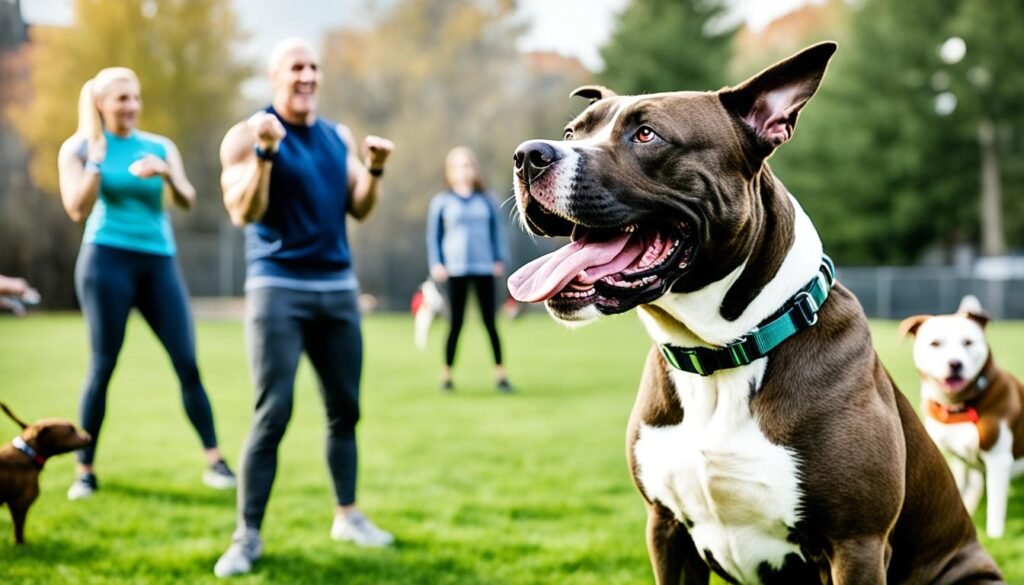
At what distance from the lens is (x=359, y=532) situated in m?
4.09

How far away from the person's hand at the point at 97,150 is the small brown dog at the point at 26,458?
1280 millimetres

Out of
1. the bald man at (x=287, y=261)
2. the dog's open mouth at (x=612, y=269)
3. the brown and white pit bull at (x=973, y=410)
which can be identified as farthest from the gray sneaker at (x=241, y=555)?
the brown and white pit bull at (x=973, y=410)

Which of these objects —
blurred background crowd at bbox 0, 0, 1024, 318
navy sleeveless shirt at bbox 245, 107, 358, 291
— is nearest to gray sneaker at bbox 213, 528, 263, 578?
navy sleeveless shirt at bbox 245, 107, 358, 291

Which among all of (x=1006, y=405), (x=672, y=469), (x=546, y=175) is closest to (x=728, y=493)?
(x=672, y=469)

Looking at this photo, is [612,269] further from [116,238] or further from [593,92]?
[116,238]

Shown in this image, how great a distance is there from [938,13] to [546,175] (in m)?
31.2

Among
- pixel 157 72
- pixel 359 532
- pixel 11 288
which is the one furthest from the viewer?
pixel 157 72

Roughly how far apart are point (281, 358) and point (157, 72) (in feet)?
83.8

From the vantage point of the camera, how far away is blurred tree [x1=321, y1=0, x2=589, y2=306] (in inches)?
1126

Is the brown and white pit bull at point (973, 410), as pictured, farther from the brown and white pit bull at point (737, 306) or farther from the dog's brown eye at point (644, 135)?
the dog's brown eye at point (644, 135)

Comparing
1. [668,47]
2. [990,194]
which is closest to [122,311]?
[668,47]

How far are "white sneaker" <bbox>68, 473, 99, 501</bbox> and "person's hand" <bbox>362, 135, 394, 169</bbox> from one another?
245cm

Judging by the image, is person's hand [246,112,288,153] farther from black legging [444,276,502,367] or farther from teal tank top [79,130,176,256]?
black legging [444,276,502,367]

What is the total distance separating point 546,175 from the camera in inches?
89.3
